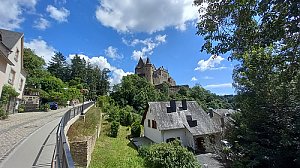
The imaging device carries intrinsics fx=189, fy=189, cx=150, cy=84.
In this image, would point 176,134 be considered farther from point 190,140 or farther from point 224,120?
point 224,120

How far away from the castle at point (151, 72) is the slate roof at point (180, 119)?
210 feet

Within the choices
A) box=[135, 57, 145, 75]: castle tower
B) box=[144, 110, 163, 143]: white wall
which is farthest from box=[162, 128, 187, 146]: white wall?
box=[135, 57, 145, 75]: castle tower

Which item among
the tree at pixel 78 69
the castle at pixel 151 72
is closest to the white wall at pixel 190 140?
the tree at pixel 78 69

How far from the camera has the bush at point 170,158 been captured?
53.2 feet

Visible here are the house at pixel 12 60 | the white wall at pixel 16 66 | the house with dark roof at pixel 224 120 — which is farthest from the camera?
the white wall at pixel 16 66

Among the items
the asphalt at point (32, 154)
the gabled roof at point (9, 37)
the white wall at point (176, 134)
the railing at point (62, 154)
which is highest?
the gabled roof at point (9, 37)

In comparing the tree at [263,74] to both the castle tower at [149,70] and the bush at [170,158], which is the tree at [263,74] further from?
the castle tower at [149,70]

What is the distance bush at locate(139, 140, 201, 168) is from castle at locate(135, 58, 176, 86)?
75787 millimetres

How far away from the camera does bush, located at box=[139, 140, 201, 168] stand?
1622cm

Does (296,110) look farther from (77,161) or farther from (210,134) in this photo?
(210,134)

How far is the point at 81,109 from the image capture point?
61.3ft

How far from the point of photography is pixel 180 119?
27.3 m

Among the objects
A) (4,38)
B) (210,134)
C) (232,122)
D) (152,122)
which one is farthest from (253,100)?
(4,38)

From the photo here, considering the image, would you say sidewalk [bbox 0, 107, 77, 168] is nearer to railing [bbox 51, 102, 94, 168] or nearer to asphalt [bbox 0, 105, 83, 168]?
asphalt [bbox 0, 105, 83, 168]
